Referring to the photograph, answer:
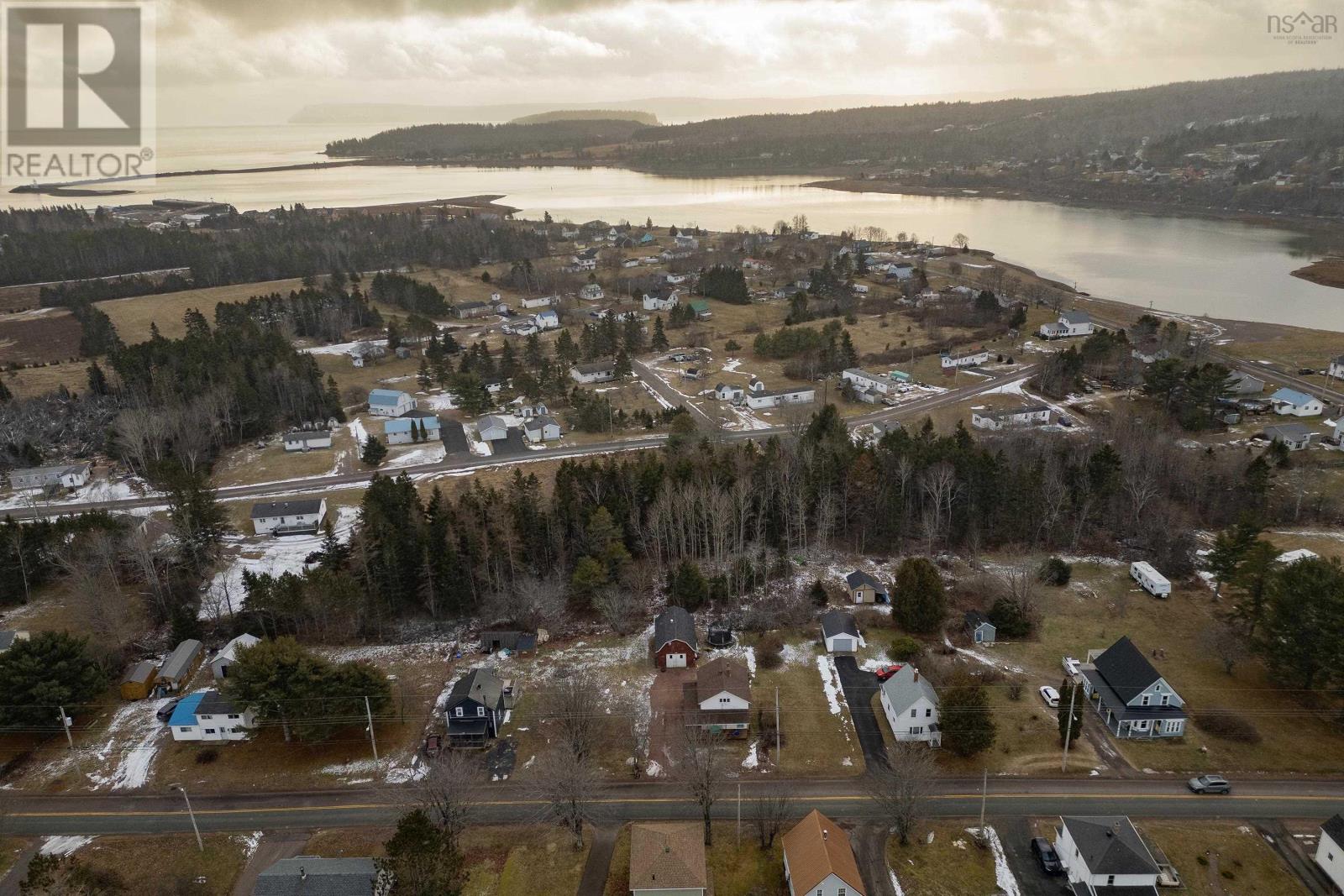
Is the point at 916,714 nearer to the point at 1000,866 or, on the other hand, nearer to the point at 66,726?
the point at 1000,866

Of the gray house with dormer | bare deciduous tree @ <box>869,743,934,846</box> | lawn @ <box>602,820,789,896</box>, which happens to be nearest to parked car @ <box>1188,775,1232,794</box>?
the gray house with dormer

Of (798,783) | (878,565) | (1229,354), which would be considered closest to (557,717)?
(798,783)

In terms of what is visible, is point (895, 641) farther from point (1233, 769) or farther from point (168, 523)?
point (168, 523)

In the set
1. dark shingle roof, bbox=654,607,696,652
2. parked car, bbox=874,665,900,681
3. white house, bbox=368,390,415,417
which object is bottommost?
parked car, bbox=874,665,900,681

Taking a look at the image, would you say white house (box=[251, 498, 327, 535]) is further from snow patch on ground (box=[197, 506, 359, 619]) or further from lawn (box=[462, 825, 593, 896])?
lawn (box=[462, 825, 593, 896])

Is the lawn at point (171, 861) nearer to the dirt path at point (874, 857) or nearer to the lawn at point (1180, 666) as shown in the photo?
the dirt path at point (874, 857)
